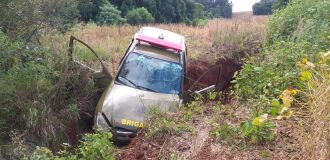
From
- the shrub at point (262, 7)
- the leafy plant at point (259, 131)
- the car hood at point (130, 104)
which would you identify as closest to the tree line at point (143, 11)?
the shrub at point (262, 7)

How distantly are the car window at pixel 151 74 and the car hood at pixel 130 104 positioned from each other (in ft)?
0.67

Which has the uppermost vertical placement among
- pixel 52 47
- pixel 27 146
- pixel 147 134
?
pixel 52 47

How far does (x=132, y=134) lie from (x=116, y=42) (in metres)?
7.99

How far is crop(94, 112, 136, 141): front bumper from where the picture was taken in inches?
299

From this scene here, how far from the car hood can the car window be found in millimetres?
205

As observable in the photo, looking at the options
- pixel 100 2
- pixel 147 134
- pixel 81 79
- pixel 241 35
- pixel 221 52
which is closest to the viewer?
pixel 147 134

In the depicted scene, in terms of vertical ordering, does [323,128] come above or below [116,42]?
above

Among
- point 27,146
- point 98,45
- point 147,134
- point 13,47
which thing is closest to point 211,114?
point 147,134

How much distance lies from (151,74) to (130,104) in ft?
3.65

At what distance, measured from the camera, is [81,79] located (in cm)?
907

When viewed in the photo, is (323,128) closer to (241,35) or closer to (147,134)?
(147,134)

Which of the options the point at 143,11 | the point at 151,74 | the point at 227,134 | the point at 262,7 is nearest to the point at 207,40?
the point at 151,74

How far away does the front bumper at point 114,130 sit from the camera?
24.9ft

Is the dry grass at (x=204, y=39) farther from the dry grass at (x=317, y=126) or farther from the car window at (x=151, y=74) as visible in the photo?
the dry grass at (x=317, y=126)
